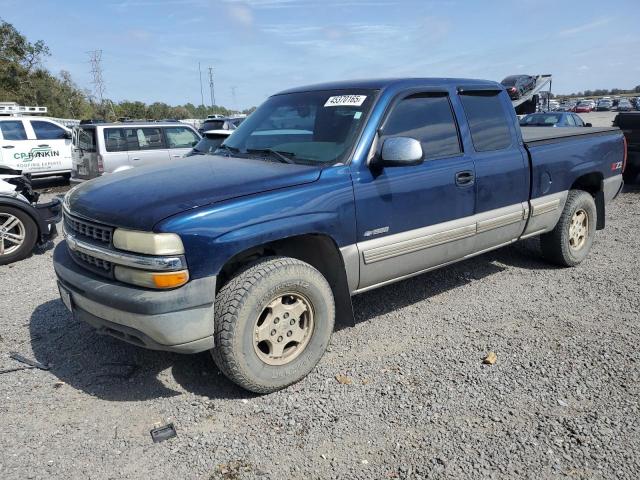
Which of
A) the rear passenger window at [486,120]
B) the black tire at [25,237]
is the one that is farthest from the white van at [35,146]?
the rear passenger window at [486,120]

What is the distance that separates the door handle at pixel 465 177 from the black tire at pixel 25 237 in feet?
16.7

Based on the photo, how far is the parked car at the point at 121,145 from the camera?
32.2 feet

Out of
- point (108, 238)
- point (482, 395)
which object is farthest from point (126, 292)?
point (482, 395)

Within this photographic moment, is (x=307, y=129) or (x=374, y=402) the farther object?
(x=307, y=129)

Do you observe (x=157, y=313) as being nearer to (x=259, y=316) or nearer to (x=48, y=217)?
(x=259, y=316)

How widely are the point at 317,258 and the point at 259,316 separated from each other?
636 millimetres

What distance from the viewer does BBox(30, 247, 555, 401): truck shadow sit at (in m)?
3.24

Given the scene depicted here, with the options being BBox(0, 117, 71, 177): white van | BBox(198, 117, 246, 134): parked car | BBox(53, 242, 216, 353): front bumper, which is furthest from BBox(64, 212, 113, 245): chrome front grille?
BBox(198, 117, 246, 134): parked car

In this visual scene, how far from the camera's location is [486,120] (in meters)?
4.37

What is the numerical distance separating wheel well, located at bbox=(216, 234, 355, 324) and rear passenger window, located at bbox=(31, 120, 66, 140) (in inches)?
455

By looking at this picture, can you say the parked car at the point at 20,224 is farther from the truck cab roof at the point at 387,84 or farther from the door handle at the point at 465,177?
the door handle at the point at 465,177

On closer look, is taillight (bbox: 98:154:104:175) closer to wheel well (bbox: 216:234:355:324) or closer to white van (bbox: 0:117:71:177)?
white van (bbox: 0:117:71:177)

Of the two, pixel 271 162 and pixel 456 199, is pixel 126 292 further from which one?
pixel 456 199

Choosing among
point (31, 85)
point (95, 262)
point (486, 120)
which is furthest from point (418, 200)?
point (31, 85)
